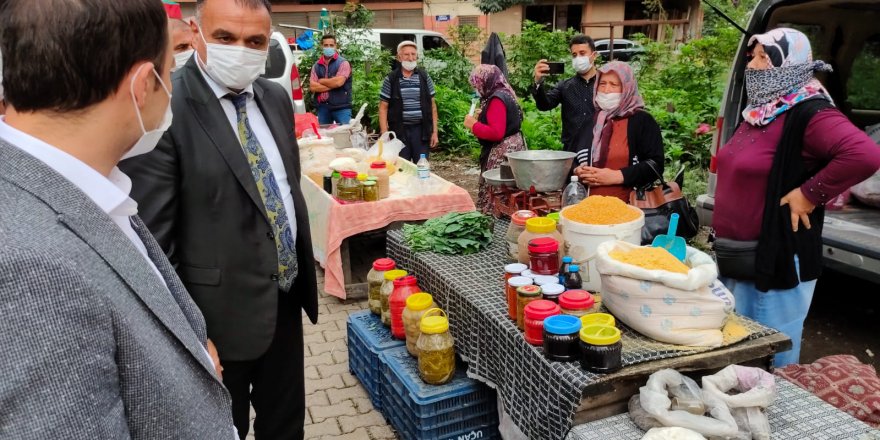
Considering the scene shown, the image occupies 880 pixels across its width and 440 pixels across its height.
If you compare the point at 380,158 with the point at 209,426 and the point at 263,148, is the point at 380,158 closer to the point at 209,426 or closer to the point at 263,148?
the point at 263,148

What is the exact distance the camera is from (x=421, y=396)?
2.70 metres

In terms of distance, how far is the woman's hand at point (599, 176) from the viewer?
130 inches

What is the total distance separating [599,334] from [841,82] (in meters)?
4.47

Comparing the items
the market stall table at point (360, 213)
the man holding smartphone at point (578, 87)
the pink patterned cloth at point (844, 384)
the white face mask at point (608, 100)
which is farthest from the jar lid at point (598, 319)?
the man holding smartphone at point (578, 87)

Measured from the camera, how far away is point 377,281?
3.50m

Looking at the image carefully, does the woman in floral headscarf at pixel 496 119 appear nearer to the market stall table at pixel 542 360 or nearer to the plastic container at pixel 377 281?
the plastic container at pixel 377 281

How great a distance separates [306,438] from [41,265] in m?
2.51

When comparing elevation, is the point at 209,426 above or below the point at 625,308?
above

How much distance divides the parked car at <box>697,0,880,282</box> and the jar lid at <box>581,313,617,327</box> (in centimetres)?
219

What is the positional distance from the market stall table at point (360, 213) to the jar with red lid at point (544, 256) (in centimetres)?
218

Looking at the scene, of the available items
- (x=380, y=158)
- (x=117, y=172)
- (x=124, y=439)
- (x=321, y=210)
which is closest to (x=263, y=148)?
(x=117, y=172)

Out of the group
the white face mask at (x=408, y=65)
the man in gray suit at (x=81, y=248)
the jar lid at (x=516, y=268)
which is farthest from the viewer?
the white face mask at (x=408, y=65)

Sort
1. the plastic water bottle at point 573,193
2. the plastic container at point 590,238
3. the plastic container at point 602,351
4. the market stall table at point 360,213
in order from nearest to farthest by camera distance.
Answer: the plastic container at point 602,351 → the plastic container at point 590,238 → the plastic water bottle at point 573,193 → the market stall table at point 360,213

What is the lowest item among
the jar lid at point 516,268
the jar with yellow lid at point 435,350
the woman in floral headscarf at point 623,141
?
the jar with yellow lid at point 435,350
